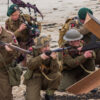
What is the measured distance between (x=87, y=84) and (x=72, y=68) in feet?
2.14

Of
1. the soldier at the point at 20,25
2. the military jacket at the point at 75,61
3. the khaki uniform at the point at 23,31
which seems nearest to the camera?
the military jacket at the point at 75,61

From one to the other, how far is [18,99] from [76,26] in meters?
1.71

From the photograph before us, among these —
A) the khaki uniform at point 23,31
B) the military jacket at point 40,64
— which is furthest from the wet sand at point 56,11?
the military jacket at point 40,64

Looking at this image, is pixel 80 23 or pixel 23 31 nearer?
pixel 80 23

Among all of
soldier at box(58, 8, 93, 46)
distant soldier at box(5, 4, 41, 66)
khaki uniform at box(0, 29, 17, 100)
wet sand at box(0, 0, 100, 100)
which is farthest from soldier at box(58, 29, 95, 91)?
wet sand at box(0, 0, 100, 100)

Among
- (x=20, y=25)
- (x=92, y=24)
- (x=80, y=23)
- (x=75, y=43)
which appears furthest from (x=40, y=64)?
(x=20, y=25)

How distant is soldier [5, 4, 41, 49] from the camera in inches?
318

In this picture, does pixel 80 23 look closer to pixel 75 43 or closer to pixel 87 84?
pixel 75 43

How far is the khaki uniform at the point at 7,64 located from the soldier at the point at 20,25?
199 cm

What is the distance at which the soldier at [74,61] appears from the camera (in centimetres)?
612

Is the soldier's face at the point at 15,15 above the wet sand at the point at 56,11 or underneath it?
above

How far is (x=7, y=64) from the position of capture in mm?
6137

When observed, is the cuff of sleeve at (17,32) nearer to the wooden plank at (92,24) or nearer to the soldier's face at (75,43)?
the soldier's face at (75,43)

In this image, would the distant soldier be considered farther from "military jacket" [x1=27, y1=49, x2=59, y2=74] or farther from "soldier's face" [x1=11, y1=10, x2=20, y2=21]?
"military jacket" [x1=27, y1=49, x2=59, y2=74]
